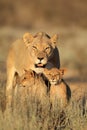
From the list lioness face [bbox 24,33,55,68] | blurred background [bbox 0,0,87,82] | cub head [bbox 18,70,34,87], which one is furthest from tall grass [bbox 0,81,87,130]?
blurred background [bbox 0,0,87,82]

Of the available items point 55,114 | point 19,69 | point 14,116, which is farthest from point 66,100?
point 19,69

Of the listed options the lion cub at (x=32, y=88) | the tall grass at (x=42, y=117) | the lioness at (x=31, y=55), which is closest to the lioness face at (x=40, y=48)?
the lioness at (x=31, y=55)

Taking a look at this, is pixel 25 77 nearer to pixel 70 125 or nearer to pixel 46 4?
pixel 70 125

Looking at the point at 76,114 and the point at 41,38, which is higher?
the point at 41,38

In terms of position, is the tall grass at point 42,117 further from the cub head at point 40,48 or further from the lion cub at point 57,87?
the cub head at point 40,48

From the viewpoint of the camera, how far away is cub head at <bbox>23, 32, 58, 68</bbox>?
32.7ft

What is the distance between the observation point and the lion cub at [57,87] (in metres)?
9.29

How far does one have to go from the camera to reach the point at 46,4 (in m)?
54.1

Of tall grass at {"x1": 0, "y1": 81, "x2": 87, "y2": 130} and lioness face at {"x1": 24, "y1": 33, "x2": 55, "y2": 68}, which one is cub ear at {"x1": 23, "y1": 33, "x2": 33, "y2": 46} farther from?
tall grass at {"x1": 0, "y1": 81, "x2": 87, "y2": 130}

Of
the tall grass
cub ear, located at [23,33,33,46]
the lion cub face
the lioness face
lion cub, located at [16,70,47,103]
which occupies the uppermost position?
cub ear, located at [23,33,33,46]

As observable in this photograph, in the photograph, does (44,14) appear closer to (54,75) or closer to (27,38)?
(27,38)

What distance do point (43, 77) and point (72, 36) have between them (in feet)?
83.5

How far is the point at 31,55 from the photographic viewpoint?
34.1 feet

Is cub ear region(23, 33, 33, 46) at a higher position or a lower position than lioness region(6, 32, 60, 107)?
higher
